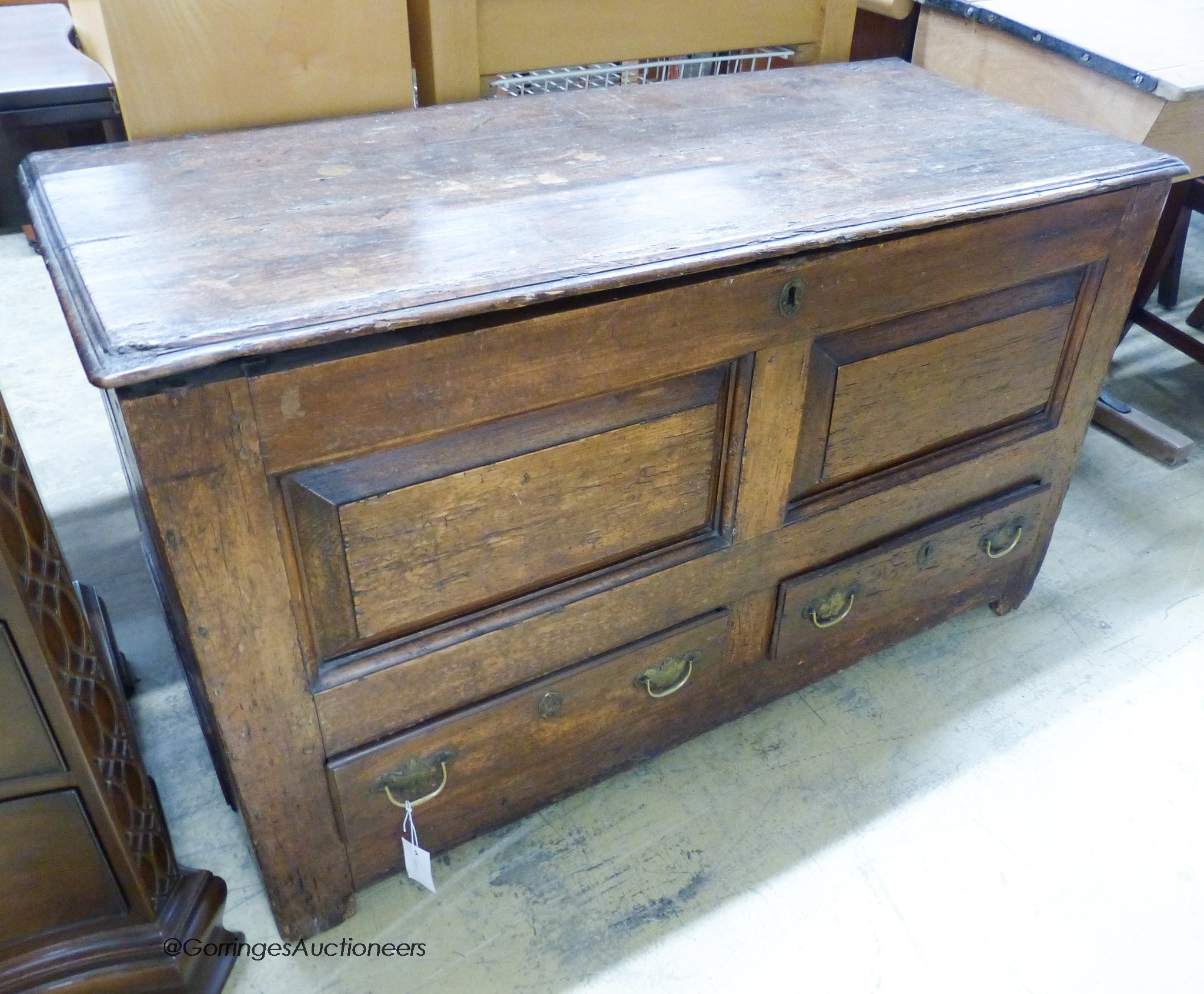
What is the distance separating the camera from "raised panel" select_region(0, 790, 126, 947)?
972mm

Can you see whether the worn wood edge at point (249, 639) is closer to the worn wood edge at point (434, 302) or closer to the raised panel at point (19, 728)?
the worn wood edge at point (434, 302)

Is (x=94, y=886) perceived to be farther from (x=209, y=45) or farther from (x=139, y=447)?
(x=209, y=45)

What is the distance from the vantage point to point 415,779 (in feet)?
3.71

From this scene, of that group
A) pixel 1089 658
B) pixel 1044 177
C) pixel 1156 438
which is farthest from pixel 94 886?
pixel 1156 438

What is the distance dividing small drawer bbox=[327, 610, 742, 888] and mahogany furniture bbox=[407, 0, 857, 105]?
808 millimetres

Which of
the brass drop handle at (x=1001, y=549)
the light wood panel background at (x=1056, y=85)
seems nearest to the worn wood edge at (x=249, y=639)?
the brass drop handle at (x=1001, y=549)

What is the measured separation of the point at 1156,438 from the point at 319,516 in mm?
1883

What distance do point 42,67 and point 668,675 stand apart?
105 centimetres

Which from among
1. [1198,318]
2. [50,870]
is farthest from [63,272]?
[1198,318]

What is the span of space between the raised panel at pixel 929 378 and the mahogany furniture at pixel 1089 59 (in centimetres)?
32

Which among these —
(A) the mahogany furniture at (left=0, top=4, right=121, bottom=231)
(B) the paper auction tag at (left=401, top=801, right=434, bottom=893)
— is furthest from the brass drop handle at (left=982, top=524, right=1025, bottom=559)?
(A) the mahogany furniture at (left=0, top=4, right=121, bottom=231)

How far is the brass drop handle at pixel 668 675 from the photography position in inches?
49.9

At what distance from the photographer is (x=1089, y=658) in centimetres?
163

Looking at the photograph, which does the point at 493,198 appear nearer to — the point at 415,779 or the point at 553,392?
the point at 553,392
